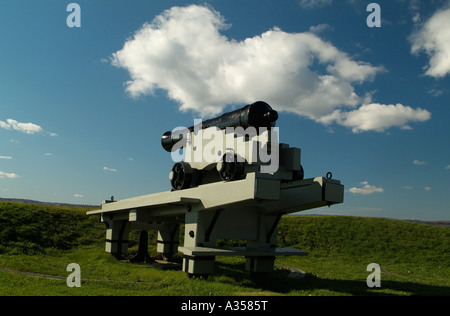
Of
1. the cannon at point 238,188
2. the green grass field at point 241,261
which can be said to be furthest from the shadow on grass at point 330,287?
the cannon at point 238,188

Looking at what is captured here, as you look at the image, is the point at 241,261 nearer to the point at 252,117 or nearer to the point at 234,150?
the point at 234,150

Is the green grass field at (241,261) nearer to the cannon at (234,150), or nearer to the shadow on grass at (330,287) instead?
the shadow on grass at (330,287)

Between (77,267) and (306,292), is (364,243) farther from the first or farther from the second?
(77,267)

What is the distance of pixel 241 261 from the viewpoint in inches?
664

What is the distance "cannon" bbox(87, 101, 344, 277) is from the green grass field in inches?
36.4

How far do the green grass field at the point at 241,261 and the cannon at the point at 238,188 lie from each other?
0.92 m

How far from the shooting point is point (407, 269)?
1672cm

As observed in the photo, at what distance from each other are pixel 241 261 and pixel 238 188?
28.8 feet

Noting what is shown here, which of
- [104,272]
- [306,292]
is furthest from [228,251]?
[104,272]

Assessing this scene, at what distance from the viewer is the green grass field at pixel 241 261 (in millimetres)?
9336

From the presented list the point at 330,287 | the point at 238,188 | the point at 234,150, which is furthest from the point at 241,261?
the point at 238,188

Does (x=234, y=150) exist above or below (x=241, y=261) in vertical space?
above

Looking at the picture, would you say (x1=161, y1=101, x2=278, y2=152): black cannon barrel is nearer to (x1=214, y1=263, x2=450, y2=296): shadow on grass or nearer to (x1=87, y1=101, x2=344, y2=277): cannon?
(x1=87, y1=101, x2=344, y2=277): cannon

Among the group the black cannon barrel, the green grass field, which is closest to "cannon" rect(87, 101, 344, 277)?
the black cannon barrel
